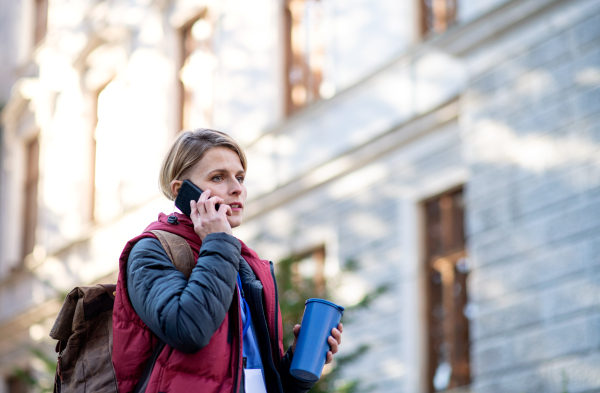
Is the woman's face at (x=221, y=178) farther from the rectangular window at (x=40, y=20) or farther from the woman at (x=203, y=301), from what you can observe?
the rectangular window at (x=40, y=20)

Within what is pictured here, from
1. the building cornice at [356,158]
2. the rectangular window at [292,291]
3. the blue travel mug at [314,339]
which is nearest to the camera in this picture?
the blue travel mug at [314,339]

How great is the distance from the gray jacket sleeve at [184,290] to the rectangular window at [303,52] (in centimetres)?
1014

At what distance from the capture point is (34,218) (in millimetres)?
20094

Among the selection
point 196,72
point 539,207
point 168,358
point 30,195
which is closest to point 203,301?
point 168,358

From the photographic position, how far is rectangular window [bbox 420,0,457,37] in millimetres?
11203

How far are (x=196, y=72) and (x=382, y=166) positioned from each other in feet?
16.8

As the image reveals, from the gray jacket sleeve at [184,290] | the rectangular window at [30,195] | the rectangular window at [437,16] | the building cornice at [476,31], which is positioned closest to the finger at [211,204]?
the gray jacket sleeve at [184,290]

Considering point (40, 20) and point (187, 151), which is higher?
point (40, 20)

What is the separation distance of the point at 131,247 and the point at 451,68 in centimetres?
821

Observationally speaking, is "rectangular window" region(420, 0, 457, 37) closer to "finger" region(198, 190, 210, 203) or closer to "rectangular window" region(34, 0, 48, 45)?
"finger" region(198, 190, 210, 203)

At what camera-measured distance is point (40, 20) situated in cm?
2156

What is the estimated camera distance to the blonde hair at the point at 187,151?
3.30 m

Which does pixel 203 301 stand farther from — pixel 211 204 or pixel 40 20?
pixel 40 20

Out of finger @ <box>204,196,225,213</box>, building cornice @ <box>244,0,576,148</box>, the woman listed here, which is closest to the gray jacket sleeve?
the woman
